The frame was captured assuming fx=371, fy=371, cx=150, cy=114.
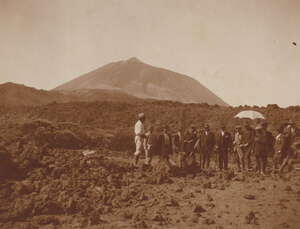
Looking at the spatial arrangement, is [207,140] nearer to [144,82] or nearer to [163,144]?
[163,144]

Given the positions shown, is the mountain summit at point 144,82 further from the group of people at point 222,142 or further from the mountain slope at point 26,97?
the group of people at point 222,142

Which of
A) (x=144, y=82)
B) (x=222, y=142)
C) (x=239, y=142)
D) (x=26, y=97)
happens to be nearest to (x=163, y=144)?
(x=222, y=142)

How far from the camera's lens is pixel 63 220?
22.6 feet

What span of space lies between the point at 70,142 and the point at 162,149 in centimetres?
452

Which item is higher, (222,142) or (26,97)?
(26,97)

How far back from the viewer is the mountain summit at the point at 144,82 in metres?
85.6

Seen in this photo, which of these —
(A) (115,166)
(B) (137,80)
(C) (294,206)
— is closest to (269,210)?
(C) (294,206)

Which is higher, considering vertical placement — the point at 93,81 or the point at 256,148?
the point at 93,81

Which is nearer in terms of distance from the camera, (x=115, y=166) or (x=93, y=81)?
(x=115, y=166)

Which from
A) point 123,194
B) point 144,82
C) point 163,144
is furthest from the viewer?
point 144,82

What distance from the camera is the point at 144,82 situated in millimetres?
91562

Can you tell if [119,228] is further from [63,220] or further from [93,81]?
[93,81]

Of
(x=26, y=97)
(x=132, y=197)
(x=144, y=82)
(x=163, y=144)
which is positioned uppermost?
(x=144, y=82)

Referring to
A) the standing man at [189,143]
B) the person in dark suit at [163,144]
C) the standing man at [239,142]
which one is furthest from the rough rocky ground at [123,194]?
the standing man at [239,142]
